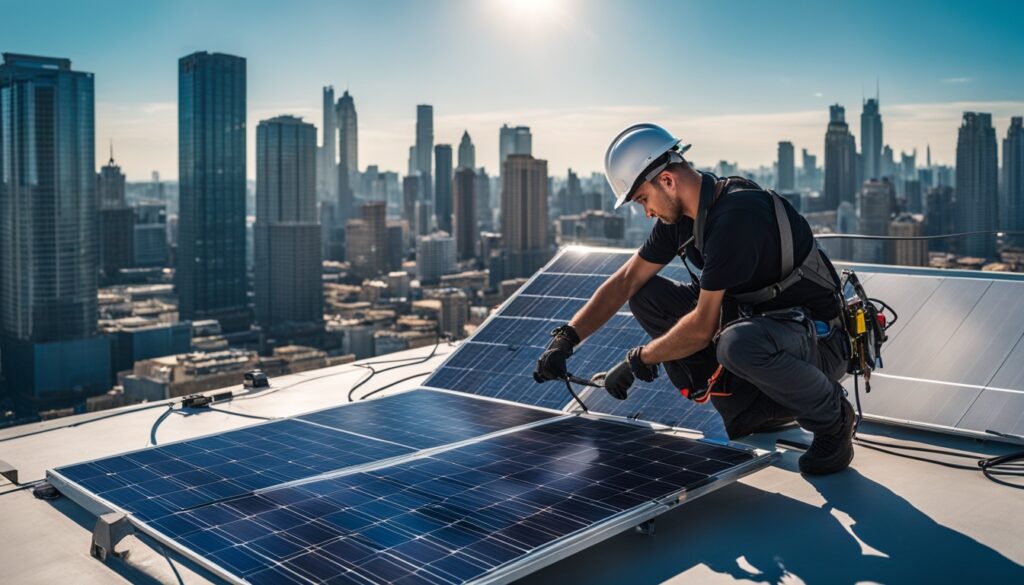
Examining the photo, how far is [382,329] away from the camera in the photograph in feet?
346

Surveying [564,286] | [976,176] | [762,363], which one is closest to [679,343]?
[762,363]

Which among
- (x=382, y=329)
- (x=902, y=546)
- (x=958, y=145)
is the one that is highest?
(x=958, y=145)

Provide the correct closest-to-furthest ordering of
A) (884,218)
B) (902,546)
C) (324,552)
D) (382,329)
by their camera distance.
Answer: (324,552)
(902,546)
(382,329)
(884,218)

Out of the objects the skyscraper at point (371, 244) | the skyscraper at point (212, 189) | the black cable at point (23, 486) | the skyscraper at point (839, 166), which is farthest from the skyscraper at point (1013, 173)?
the black cable at point (23, 486)

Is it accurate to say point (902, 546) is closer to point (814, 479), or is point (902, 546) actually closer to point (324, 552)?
point (814, 479)

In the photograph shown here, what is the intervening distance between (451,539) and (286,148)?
157 m

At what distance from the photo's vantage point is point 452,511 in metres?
4.97

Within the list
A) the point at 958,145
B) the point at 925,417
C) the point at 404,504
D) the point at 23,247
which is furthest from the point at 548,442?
the point at 958,145

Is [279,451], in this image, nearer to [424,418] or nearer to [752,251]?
[424,418]

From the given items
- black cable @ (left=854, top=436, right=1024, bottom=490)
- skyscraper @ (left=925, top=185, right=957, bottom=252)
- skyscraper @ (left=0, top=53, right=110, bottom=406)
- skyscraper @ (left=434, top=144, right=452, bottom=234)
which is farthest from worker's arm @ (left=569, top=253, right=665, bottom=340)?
skyscraper @ (left=434, top=144, right=452, bottom=234)

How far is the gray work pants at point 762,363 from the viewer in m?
5.51

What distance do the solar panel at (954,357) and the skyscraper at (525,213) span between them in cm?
12744

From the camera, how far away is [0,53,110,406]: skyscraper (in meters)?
84.6

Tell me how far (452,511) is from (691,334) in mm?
1814
